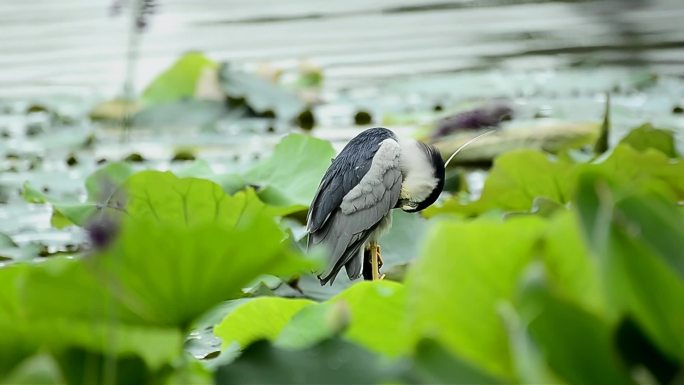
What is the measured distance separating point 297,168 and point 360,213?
16.2 inches

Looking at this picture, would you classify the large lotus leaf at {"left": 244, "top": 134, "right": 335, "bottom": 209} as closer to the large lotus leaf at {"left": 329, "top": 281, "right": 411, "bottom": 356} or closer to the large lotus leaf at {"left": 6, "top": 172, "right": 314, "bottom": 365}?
the large lotus leaf at {"left": 329, "top": 281, "right": 411, "bottom": 356}

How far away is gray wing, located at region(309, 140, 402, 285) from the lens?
230 cm

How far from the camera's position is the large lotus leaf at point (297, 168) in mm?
2643

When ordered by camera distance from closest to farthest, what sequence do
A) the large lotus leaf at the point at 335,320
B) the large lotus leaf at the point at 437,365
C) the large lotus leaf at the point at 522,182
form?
the large lotus leaf at the point at 437,365
the large lotus leaf at the point at 335,320
the large lotus leaf at the point at 522,182

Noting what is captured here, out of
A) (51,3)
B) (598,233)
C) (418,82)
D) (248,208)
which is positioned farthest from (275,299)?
(51,3)

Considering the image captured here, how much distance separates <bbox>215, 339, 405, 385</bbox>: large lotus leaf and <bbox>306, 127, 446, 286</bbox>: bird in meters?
1.37

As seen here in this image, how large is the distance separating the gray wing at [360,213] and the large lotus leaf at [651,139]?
0.62 meters

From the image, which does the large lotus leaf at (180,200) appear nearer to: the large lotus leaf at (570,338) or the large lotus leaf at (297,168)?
the large lotus leaf at (297,168)

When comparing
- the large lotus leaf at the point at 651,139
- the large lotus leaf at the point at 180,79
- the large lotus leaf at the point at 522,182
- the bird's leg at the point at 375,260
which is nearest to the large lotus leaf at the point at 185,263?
the bird's leg at the point at 375,260

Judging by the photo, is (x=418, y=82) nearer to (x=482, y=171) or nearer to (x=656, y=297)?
(x=482, y=171)

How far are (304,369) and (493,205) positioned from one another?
160cm

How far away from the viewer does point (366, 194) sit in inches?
92.1

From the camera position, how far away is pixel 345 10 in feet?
24.6

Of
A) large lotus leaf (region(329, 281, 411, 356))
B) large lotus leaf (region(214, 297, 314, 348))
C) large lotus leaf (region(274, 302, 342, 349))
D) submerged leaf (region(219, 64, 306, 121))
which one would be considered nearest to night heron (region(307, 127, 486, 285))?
large lotus leaf (region(214, 297, 314, 348))
